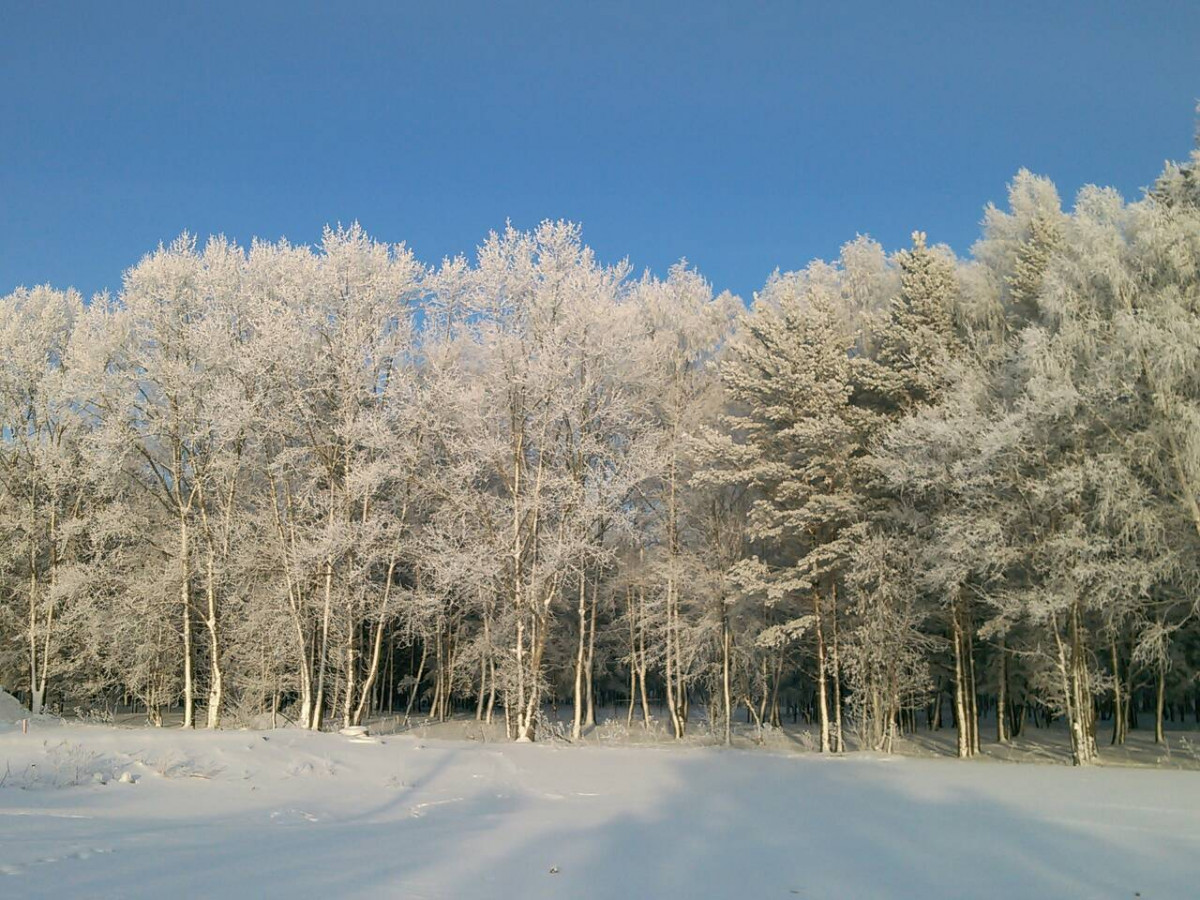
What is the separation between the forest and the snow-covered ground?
250 inches

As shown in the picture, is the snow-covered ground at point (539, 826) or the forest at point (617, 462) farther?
the forest at point (617, 462)

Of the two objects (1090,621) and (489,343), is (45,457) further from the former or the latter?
(1090,621)

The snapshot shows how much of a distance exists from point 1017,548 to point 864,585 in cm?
459

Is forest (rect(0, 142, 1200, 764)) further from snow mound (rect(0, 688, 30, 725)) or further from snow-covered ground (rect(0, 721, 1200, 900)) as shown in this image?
snow-covered ground (rect(0, 721, 1200, 900))

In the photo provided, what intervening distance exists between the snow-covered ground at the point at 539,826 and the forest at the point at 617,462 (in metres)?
6.34

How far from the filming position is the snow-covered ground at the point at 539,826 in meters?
6.98

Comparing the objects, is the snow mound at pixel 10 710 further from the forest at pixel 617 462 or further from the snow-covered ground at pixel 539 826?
the snow-covered ground at pixel 539 826

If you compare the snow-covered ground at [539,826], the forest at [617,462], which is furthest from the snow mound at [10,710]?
the snow-covered ground at [539,826]

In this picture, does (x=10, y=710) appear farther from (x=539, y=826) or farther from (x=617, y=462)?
(x=539, y=826)

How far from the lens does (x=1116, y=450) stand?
61.7 feet

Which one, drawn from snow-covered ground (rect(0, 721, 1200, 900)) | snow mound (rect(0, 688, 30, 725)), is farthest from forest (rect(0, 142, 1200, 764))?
snow-covered ground (rect(0, 721, 1200, 900))

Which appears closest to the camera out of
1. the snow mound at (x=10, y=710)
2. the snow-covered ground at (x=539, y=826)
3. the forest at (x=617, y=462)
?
the snow-covered ground at (x=539, y=826)

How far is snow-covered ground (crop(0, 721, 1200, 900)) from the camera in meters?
6.98

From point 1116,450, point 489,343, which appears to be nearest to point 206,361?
point 489,343
